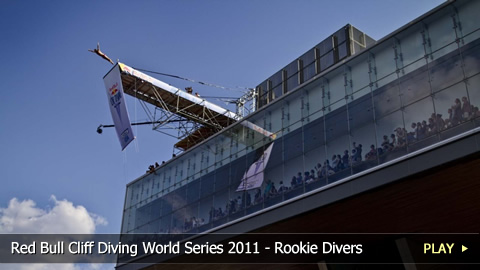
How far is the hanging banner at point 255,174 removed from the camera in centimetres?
2567

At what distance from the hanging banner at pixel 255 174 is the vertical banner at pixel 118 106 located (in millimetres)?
7882

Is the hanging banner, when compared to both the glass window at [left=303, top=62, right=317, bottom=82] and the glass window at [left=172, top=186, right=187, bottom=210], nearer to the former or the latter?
the glass window at [left=172, top=186, right=187, bottom=210]

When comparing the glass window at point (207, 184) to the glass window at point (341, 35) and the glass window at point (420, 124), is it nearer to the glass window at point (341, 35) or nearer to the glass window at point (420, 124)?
the glass window at point (341, 35)

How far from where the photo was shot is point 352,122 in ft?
71.6

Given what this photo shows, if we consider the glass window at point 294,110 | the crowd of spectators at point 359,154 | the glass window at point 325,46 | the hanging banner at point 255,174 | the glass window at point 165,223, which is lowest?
the crowd of spectators at point 359,154

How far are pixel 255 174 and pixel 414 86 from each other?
899 cm

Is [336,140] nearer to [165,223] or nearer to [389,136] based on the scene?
[389,136]

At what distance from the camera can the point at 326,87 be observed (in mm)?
23656

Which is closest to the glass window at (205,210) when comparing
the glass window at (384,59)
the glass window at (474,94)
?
the glass window at (384,59)

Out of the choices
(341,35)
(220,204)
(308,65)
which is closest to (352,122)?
(220,204)

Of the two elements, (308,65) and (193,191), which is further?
(308,65)

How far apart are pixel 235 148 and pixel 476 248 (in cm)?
1201

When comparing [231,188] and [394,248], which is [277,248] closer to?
[231,188]

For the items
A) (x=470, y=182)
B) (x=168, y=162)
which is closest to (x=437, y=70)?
(x=470, y=182)
